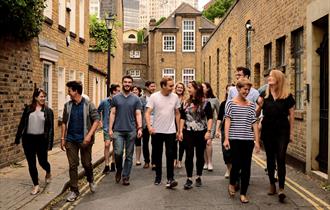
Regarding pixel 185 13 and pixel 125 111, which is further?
pixel 185 13

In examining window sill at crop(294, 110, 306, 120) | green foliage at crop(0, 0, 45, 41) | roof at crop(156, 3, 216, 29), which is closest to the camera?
green foliage at crop(0, 0, 45, 41)

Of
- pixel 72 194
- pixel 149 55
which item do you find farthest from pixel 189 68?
pixel 72 194

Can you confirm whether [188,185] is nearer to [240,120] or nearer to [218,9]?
[240,120]

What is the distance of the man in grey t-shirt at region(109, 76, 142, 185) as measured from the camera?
9422 mm

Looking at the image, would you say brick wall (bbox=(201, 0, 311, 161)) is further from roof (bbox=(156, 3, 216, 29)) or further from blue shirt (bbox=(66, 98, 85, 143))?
roof (bbox=(156, 3, 216, 29))

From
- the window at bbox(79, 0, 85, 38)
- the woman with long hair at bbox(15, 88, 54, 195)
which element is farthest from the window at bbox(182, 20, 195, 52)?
the woman with long hair at bbox(15, 88, 54, 195)

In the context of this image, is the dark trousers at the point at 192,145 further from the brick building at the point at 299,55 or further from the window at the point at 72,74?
the window at the point at 72,74

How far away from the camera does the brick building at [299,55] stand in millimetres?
10242

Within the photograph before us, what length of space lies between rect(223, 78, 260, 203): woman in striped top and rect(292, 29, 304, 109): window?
520 centimetres

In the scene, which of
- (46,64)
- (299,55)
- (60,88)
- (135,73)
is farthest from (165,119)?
(135,73)

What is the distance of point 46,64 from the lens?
51.7ft

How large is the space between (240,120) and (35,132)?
11.0 feet

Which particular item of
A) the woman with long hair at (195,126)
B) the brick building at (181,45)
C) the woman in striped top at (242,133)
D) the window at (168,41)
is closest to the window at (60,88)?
the woman with long hair at (195,126)

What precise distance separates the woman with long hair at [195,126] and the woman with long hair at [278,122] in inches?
46.6
